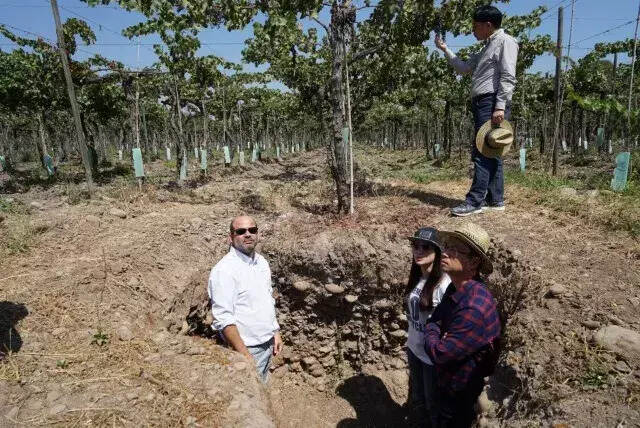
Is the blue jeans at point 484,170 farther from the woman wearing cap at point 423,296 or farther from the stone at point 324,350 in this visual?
the stone at point 324,350

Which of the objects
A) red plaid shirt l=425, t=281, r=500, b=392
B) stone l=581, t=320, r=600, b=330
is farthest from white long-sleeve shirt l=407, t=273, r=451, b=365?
stone l=581, t=320, r=600, b=330

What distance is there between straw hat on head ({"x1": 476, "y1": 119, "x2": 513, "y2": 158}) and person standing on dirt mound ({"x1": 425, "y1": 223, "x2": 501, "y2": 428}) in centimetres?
253

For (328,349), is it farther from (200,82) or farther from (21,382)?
(200,82)

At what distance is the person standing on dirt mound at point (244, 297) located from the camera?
119 inches

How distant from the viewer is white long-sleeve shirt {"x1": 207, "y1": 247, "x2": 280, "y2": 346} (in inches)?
119

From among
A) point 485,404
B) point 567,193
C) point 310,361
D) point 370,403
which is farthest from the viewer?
point 567,193

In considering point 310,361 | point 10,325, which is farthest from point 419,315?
point 10,325

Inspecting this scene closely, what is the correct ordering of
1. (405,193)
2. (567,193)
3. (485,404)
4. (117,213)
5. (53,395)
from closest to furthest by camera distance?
(53,395)
(485,404)
(567,193)
(117,213)
(405,193)

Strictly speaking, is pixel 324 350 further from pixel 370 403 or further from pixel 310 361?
pixel 370 403

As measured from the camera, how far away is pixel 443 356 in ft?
7.85

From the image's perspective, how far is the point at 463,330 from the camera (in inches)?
91.4

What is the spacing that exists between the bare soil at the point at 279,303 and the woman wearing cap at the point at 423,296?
21.2 inches

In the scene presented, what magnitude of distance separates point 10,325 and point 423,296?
3.62 meters

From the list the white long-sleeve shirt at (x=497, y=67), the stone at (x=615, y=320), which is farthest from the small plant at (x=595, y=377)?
the white long-sleeve shirt at (x=497, y=67)
